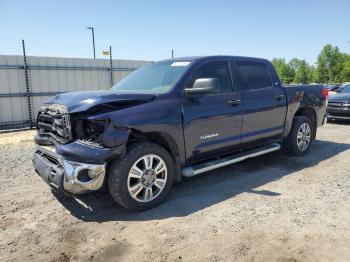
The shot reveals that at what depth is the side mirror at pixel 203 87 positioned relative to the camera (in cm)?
415

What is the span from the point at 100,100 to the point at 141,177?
3.36ft

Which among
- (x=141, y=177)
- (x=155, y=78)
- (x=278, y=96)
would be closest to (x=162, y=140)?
(x=141, y=177)

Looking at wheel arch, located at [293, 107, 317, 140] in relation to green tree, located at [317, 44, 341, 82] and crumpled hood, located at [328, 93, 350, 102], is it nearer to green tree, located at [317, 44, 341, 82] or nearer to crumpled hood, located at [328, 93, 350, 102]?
crumpled hood, located at [328, 93, 350, 102]

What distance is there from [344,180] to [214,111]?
2.27 meters

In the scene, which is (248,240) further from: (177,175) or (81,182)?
(81,182)

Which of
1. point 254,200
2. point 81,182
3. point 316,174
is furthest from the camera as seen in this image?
point 316,174

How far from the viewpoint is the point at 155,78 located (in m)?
4.82

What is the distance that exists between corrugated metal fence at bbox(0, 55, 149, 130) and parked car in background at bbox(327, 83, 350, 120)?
28.2ft

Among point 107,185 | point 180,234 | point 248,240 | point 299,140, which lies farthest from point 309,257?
point 299,140

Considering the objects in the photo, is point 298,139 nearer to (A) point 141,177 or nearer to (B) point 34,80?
(A) point 141,177

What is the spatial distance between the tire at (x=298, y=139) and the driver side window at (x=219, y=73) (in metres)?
2.00

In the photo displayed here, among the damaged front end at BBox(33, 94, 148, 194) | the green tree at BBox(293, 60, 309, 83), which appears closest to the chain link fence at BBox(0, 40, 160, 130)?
the damaged front end at BBox(33, 94, 148, 194)

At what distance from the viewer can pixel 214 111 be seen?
4.57 m

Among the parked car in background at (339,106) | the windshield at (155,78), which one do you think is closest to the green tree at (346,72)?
the parked car in background at (339,106)
